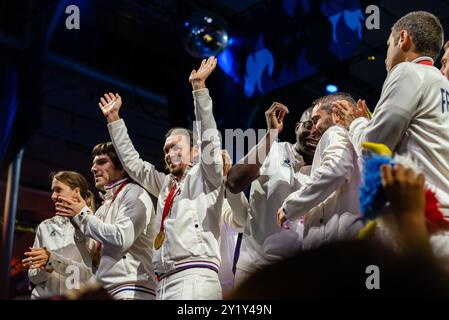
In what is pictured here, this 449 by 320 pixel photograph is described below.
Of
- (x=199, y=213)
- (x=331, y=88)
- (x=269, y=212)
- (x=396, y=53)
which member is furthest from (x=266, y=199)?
(x=331, y=88)

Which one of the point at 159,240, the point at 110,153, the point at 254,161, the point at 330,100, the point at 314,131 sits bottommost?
the point at 159,240

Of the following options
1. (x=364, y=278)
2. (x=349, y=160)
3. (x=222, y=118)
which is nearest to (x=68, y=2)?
(x=222, y=118)

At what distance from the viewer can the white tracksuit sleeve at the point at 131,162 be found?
13.1 ft

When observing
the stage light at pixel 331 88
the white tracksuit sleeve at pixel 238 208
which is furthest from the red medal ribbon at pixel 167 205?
the stage light at pixel 331 88

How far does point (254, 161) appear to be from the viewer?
10.9 ft

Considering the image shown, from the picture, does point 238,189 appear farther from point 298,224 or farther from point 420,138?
point 420,138

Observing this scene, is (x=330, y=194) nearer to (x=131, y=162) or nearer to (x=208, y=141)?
(x=208, y=141)

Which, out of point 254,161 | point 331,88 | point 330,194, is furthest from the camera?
point 331,88

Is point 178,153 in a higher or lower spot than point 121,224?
higher

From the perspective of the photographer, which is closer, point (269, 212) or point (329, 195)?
point (329, 195)

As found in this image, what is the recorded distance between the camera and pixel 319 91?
10031 millimetres

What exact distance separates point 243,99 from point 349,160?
17.8 ft

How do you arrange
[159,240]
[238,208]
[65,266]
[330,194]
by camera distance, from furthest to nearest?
[65,266]
[238,208]
[159,240]
[330,194]

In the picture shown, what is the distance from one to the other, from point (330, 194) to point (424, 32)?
2.67 ft
